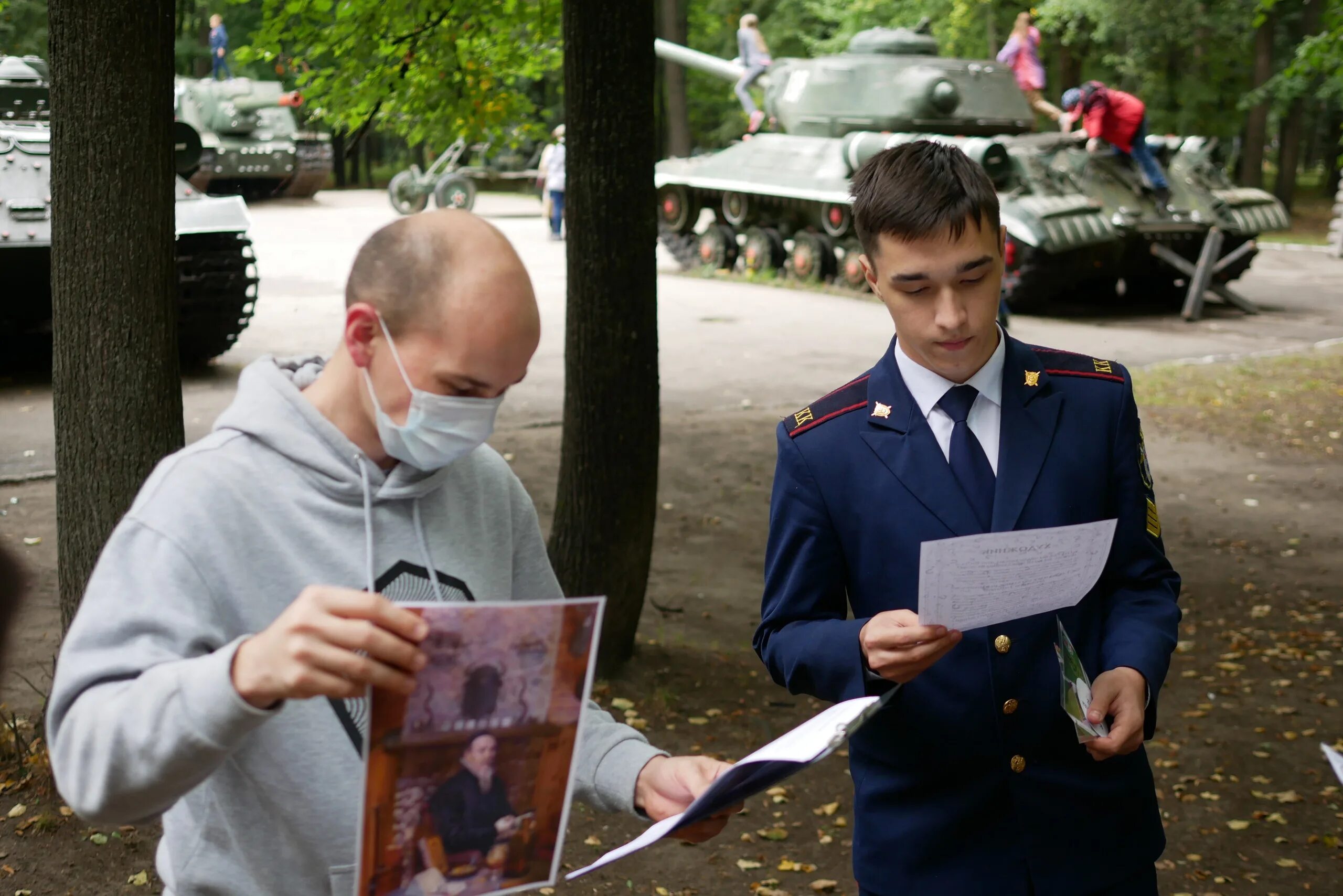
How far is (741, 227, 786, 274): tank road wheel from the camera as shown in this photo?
19.8m

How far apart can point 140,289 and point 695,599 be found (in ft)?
11.0

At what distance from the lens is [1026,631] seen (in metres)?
2.35

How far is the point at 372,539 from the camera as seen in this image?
1.83 metres

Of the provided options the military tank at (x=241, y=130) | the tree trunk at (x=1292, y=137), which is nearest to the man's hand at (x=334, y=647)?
the military tank at (x=241, y=130)

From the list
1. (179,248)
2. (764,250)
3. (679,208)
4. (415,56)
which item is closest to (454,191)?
(679,208)

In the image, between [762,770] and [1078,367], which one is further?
[1078,367]

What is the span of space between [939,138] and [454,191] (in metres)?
15.3

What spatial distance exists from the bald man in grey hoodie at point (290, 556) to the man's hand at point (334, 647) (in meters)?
0.05

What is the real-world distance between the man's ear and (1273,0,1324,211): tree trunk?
32062mm

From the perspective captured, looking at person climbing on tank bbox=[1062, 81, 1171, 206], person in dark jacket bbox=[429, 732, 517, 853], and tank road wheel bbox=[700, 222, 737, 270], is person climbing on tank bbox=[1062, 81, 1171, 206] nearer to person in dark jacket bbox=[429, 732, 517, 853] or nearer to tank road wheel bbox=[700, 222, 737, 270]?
tank road wheel bbox=[700, 222, 737, 270]

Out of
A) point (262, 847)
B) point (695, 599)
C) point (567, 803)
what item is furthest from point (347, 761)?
point (695, 599)

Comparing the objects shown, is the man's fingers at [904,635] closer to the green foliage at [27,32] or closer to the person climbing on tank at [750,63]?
the person climbing on tank at [750,63]

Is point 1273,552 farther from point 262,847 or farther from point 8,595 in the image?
point 8,595

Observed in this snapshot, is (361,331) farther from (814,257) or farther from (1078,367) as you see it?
(814,257)
